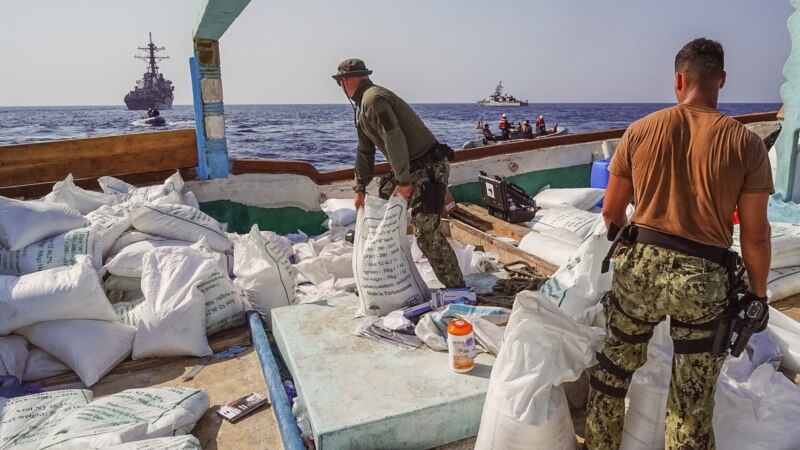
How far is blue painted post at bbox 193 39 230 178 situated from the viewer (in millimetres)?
5500

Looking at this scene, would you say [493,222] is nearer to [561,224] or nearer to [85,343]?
[561,224]

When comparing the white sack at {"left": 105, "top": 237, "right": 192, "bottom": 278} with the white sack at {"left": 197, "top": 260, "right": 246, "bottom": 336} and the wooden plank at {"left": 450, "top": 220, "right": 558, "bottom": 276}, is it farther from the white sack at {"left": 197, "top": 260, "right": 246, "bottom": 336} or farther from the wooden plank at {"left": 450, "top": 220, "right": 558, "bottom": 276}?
the wooden plank at {"left": 450, "top": 220, "right": 558, "bottom": 276}

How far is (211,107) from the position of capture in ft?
18.4

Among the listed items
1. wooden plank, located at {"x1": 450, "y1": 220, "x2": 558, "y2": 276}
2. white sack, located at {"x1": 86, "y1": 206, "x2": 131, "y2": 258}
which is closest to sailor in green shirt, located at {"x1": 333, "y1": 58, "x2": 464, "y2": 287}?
wooden plank, located at {"x1": 450, "y1": 220, "x2": 558, "y2": 276}

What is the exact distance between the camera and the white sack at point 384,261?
322cm

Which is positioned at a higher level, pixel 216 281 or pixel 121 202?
pixel 121 202

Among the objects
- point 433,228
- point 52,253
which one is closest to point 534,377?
point 433,228

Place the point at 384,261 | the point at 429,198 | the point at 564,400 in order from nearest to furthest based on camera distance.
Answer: the point at 564,400
the point at 384,261
the point at 429,198

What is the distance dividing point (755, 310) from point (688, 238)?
0.34m

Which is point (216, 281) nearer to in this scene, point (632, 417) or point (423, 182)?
point (423, 182)

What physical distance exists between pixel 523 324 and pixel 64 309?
2715mm

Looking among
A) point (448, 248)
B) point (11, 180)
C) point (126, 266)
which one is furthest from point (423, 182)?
point (11, 180)

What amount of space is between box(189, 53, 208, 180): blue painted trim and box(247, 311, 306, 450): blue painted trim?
112 inches

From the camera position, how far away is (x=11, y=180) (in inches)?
203
